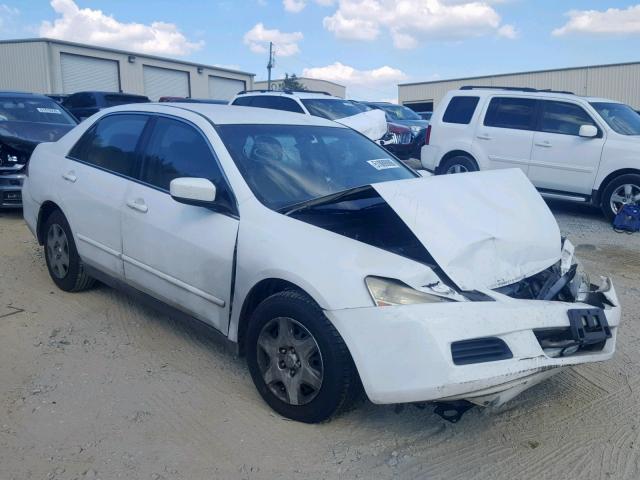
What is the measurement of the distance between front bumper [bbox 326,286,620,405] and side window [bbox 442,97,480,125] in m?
7.84

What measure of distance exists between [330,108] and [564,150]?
15.4 ft

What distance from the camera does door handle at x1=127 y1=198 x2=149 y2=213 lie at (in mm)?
3965

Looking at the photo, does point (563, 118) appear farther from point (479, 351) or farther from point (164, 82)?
point (164, 82)

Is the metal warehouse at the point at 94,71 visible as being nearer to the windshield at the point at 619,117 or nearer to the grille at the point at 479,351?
the windshield at the point at 619,117

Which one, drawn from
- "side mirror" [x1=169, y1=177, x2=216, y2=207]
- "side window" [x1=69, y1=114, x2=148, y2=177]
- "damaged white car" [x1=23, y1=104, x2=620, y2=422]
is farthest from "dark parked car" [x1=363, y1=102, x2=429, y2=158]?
"side mirror" [x1=169, y1=177, x2=216, y2=207]

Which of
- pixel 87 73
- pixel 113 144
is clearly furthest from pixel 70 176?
pixel 87 73

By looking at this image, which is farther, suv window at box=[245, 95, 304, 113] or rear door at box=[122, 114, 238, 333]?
suv window at box=[245, 95, 304, 113]

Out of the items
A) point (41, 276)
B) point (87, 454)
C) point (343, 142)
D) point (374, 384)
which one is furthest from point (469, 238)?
point (41, 276)

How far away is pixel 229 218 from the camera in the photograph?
3.46m

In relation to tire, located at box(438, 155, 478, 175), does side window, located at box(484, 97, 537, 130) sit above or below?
above

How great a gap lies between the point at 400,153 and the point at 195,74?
25.0m

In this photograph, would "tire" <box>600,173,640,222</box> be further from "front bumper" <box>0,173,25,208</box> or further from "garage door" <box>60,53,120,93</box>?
"garage door" <box>60,53,120,93</box>

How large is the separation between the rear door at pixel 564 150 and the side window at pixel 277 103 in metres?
4.30

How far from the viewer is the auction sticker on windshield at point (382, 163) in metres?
4.37
